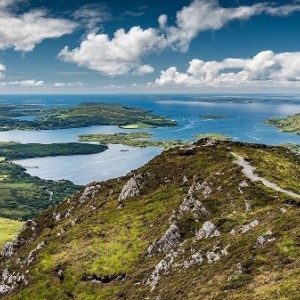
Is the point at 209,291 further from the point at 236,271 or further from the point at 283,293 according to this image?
the point at 283,293

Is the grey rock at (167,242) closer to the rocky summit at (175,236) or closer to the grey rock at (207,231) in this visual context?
the rocky summit at (175,236)

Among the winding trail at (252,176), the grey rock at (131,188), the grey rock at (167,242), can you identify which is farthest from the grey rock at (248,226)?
the grey rock at (131,188)

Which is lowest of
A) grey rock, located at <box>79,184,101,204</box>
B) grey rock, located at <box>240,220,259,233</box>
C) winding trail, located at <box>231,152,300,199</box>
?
grey rock, located at <box>79,184,101,204</box>

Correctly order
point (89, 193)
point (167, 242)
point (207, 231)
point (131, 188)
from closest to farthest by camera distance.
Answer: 1. point (207, 231)
2. point (167, 242)
3. point (131, 188)
4. point (89, 193)

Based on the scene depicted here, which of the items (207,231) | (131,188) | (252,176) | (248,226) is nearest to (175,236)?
(207,231)

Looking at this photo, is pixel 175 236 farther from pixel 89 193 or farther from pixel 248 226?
pixel 89 193

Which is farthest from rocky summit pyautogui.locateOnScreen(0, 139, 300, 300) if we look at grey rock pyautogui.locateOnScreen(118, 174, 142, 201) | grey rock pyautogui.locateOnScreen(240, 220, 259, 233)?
grey rock pyautogui.locateOnScreen(118, 174, 142, 201)

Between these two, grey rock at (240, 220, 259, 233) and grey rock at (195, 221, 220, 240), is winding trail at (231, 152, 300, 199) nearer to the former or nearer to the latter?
grey rock at (240, 220, 259, 233)

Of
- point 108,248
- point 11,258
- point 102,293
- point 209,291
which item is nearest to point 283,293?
point 209,291
